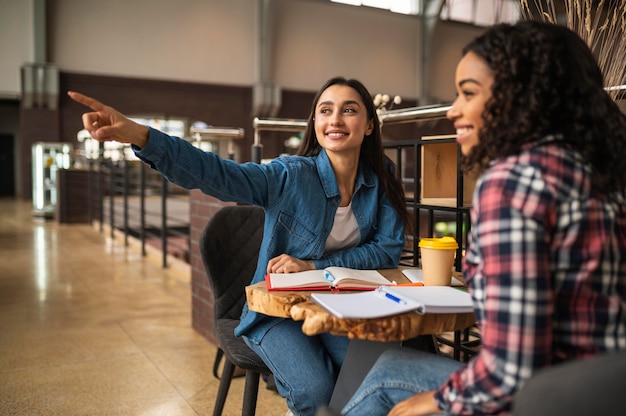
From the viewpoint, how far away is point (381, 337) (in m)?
1.16

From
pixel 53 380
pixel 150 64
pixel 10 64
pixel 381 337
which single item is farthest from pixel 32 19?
Answer: pixel 381 337

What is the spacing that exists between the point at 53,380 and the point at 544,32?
8.59ft

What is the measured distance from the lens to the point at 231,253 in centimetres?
219

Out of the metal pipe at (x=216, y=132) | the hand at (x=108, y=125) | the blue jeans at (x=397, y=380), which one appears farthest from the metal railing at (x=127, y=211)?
the blue jeans at (x=397, y=380)

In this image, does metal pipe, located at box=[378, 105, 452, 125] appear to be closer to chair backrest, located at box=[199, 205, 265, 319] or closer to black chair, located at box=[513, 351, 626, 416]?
chair backrest, located at box=[199, 205, 265, 319]

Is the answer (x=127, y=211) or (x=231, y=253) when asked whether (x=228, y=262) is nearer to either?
(x=231, y=253)

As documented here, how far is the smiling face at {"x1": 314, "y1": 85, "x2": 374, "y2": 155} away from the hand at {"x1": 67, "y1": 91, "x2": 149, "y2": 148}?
0.62 meters

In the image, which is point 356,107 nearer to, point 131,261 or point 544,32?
point 544,32

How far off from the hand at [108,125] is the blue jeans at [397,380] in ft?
2.63

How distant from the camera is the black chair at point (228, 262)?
206 centimetres

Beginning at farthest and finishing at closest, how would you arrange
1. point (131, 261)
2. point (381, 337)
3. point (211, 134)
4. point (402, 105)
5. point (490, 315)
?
point (402, 105), point (131, 261), point (211, 134), point (381, 337), point (490, 315)

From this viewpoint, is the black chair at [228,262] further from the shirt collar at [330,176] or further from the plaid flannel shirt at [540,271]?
the plaid flannel shirt at [540,271]

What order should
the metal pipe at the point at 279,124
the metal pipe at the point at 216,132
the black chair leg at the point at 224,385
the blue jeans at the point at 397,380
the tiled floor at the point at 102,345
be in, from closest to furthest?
the blue jeans at the point at 397,380 → the black chair leg at the point at 224,385 → the tiled floor at the point at 102,345 → the metal pipe at the point at 279,124 → the metal pipe at the point at 216,132

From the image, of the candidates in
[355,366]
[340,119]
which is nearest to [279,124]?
[340,119]
